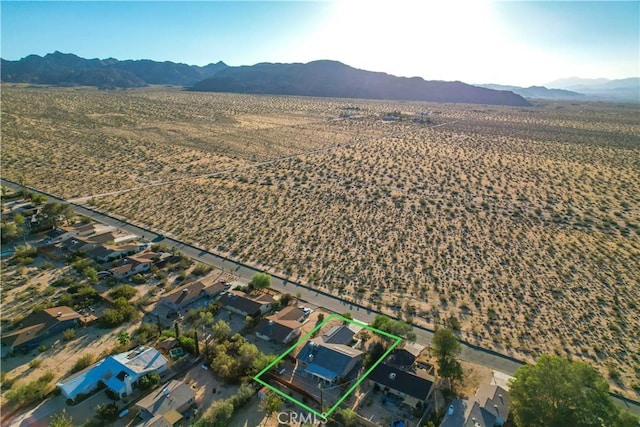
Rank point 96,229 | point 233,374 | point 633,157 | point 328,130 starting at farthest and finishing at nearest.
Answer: point 328,130, point 633,157, point 96,229, point 233,374

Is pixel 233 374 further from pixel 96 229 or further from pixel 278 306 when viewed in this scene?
pixel 96 229

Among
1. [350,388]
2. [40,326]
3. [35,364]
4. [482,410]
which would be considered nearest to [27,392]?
[35,364]

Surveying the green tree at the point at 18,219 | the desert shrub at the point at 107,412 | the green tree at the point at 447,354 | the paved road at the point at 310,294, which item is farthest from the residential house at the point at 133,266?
the green tree at the point at 447,354

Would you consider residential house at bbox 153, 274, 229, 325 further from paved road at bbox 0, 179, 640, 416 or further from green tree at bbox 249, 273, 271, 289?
paved road at bbox 0, 179, 640, 416

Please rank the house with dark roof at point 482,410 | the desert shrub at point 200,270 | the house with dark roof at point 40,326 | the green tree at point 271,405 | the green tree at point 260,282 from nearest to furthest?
1. the house with dark roof at point 482,410
2. the green tree at point 271,405
3. the house with dark roof at point 40,326
4. the green tree at point 260,282
5. the desert shrub at point 200,270

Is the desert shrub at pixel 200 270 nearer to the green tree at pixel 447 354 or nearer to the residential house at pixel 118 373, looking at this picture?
the residential house at pixel 118 373

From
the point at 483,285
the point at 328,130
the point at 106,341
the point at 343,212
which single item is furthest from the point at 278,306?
the point at 328,130
